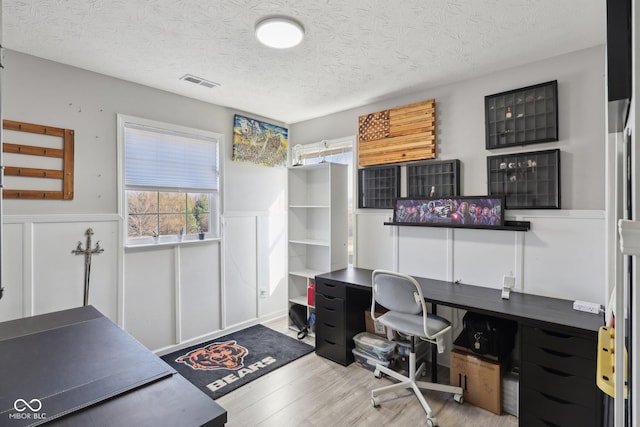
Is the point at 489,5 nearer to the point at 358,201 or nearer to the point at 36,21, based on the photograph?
the point at 358,201

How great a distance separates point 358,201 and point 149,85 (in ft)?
7.48

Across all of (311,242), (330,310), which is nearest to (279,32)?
(311,242)

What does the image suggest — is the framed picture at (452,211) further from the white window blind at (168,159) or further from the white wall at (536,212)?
the white window blind at (168,159)

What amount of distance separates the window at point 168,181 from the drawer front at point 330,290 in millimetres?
1264

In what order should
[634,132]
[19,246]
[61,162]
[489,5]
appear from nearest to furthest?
[634,132]
[489,5]
[19,246]
[61,162]

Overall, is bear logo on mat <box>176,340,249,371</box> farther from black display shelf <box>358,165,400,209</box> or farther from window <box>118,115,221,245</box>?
black display shelf <box>358,165,400,209</box>

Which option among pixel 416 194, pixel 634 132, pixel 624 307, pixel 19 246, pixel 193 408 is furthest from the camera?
pixel 416 194

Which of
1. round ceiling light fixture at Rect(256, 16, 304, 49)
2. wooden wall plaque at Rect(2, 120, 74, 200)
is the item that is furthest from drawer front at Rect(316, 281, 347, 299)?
wooden wall plaque at Rect(2, 120, 74, 200)

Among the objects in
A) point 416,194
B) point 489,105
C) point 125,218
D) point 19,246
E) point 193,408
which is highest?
point 489,105

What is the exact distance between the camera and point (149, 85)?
2.90 meters

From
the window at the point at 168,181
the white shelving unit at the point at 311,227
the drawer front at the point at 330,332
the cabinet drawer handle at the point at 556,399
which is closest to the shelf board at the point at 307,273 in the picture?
the white shelving unit at the point at 311,227

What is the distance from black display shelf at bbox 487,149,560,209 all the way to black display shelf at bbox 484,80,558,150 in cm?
11

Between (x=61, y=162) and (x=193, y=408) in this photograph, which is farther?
(x=61, y=162)

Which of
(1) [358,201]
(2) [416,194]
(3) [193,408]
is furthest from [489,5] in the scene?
(3) [193,408]
